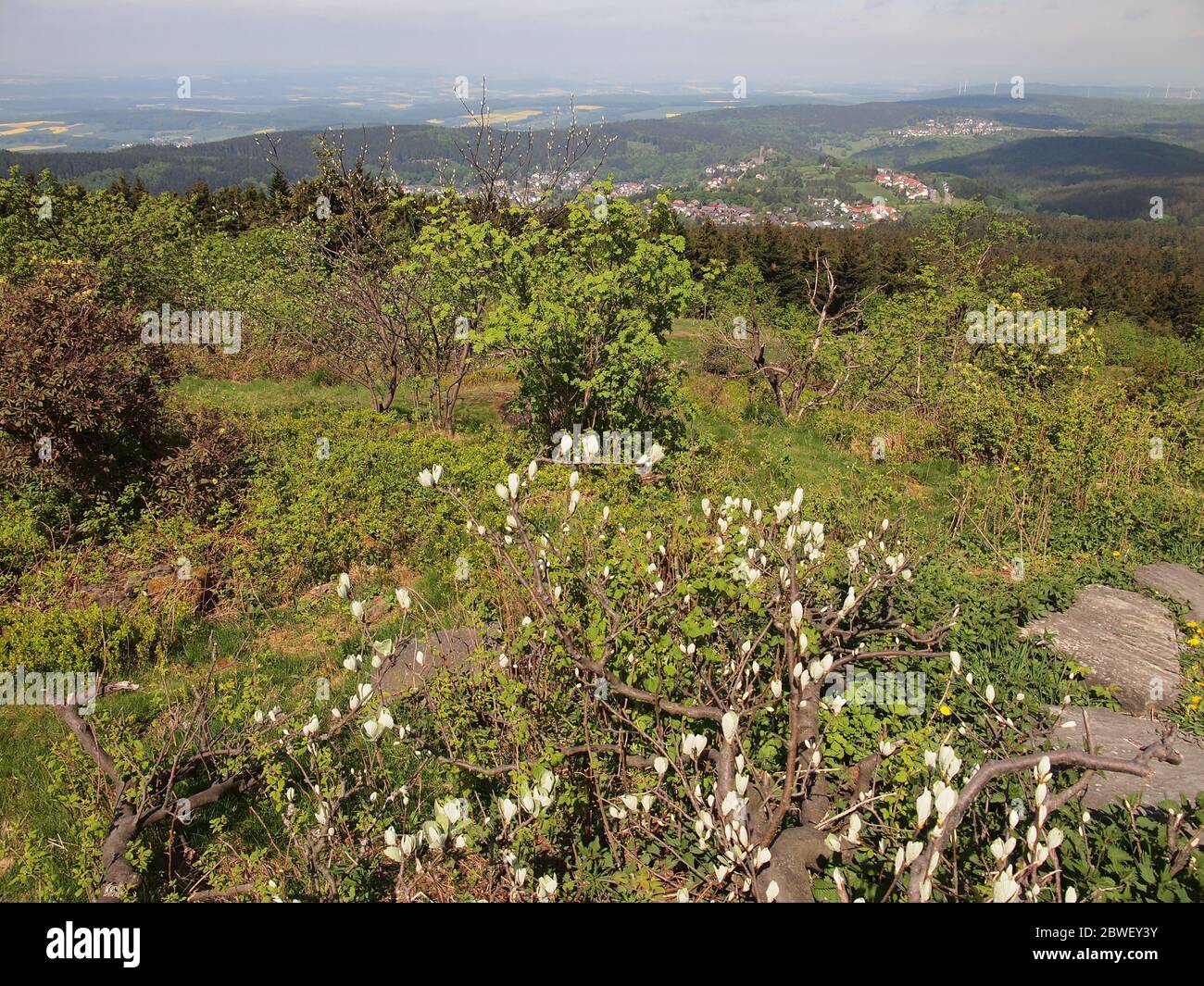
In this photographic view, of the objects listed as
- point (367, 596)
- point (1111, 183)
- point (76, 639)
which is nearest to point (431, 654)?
point (367, 596)

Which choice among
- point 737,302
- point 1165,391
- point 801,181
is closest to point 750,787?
point 1165,391

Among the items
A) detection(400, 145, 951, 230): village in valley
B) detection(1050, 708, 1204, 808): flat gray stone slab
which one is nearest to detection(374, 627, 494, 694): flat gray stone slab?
detection(1050, 708, 1204, 808): flat gray stone slab

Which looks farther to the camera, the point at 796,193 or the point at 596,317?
the point at 796,193

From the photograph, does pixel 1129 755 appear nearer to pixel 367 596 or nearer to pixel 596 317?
pixel 367 596

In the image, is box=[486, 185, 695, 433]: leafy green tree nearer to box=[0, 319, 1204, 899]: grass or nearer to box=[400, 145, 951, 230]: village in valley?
box=[0, 319, 1204, 899]: grass

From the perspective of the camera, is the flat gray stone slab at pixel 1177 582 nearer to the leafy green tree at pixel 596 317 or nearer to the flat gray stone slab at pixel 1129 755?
the flat gray stone slab at pixel 1129 755

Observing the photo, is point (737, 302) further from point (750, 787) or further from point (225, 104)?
point (225, 104)
